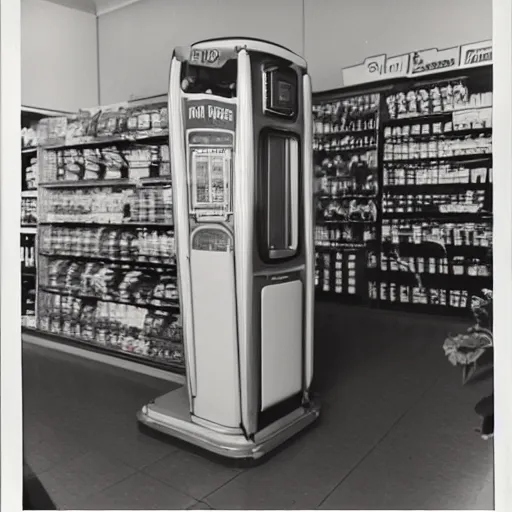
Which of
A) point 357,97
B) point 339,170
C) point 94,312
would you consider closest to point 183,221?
point 94,312

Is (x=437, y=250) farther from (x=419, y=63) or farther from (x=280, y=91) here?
(x=280, y=91)

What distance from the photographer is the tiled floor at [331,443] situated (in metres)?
1.66

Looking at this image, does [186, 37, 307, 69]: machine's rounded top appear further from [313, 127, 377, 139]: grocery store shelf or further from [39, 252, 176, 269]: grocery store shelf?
[39, 252, 176, 269]: grocery store shelf

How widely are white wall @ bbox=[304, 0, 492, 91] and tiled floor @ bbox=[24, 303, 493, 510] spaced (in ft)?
2.67

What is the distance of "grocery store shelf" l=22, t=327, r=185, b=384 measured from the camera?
1.77 meters

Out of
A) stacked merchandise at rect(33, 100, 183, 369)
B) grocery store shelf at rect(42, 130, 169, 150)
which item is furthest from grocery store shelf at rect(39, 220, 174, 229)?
grocery store shelf at rect(42, 130, 169, 150)

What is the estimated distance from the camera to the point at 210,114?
177cm

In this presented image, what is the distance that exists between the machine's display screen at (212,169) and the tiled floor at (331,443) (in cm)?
54

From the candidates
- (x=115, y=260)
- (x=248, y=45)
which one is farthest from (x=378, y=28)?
(x=115, y=260)

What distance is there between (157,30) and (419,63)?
85cm

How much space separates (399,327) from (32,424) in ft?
4.17

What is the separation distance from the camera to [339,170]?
67.4 inches

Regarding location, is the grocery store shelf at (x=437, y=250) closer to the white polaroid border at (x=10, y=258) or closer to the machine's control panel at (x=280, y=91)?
the machine's control panel at (x=280, y=91)

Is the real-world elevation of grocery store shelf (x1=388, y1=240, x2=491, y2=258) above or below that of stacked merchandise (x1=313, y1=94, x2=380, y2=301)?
below
